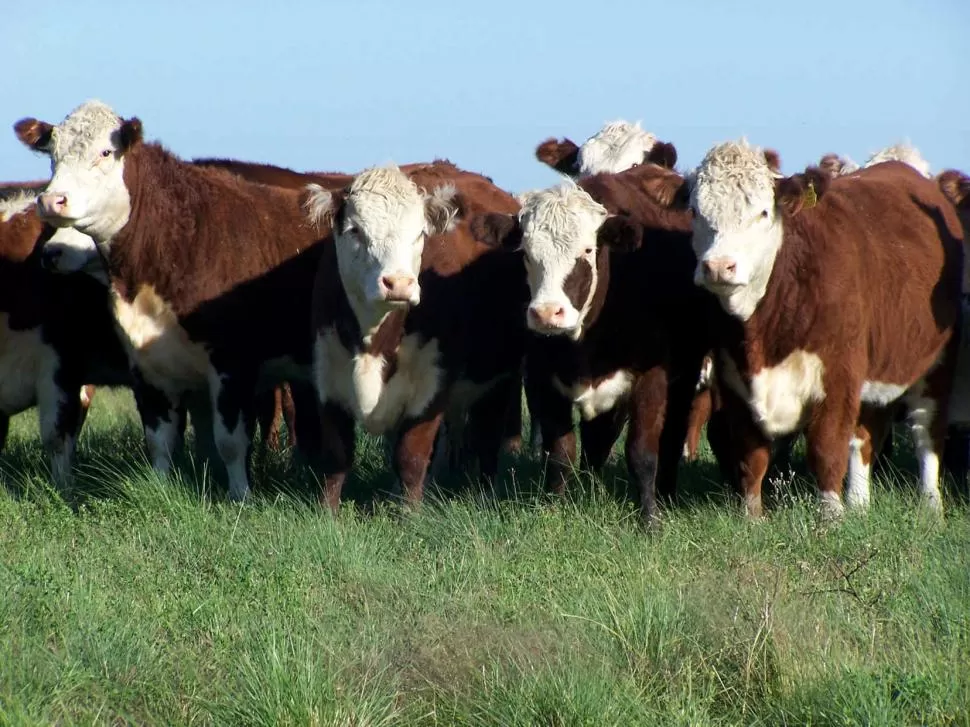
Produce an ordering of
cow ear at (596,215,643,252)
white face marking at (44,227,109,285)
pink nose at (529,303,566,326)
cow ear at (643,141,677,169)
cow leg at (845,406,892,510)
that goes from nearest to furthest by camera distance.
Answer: pink nose at (529,303,566,326) → cow ear at (596,215,643,252) → cow leg at (845,406,892,510) → white face marking at (44,227,109,285) → cow ear at (643,141,677,169)

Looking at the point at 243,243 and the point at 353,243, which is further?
the point at 243,243

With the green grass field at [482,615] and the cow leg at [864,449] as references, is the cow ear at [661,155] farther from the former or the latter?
the green grass field at [482,615]

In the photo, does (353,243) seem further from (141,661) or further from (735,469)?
(141,661)

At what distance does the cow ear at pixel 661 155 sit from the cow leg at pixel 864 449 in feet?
9.46

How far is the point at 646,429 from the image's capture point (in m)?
8.84

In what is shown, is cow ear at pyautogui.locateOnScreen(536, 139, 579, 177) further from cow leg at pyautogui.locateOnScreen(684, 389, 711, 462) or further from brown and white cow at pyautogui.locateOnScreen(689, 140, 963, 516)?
brown and white cow at pyautogui.locateOnScreen(689, 140, 963, 516)

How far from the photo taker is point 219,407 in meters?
9.85

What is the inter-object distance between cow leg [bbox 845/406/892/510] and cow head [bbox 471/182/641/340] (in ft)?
5.55

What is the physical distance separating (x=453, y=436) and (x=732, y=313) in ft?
11.3

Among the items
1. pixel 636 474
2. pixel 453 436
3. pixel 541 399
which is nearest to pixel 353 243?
pixel 541 399

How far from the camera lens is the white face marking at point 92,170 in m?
9.55

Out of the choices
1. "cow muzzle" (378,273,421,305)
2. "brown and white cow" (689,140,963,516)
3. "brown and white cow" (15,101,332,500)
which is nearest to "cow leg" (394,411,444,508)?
"cow muzzle" (378,273,421,305)

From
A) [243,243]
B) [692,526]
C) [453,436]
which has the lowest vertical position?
[453,436]

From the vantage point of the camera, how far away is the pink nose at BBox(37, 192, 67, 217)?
9.25 m
